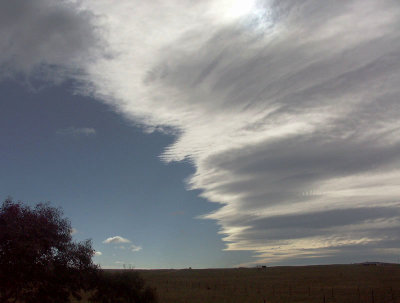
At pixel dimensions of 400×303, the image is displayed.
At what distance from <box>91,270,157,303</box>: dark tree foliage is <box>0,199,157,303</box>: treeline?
14252mm

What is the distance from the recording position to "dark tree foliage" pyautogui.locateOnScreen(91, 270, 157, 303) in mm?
51781

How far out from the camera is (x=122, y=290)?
53.0m

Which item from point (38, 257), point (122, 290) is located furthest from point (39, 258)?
point (122, 290)

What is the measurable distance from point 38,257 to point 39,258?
0.20 meters

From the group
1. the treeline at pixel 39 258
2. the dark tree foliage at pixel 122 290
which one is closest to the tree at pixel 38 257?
the treeline at pixel 39 258

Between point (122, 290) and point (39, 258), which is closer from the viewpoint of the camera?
point (39, 258)

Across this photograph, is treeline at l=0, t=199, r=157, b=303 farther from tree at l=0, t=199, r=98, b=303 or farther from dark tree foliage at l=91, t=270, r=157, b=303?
dark tree foliage at l=91, t=270, r=157, b=303

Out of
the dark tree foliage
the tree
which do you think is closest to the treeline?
the tree

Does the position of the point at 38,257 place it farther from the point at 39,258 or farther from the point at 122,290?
the point at 122,290

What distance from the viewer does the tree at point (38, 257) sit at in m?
31.0

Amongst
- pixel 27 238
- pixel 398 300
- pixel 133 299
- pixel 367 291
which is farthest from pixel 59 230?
pixel 367 291

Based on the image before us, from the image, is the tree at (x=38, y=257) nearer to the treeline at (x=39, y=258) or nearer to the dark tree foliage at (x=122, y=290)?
the treeline at (x=39, y=258)

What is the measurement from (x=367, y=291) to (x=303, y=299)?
15.7 meters

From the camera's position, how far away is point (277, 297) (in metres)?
64.6
